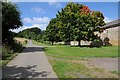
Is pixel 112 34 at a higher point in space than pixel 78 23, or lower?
lower

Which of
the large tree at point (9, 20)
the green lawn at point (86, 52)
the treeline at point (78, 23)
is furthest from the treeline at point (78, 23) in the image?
the large tree at point (9, 20)

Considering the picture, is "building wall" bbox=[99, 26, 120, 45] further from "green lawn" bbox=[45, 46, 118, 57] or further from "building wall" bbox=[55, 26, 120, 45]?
"green lawn" bbox=[45, 46, 118, 57]

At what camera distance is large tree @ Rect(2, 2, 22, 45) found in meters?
29.5

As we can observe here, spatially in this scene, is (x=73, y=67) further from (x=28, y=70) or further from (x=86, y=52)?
(x=86, y=52)

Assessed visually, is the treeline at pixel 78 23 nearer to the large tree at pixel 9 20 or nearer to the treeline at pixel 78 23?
the treeline at pixel 78 23

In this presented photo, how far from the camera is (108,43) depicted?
52.8 m

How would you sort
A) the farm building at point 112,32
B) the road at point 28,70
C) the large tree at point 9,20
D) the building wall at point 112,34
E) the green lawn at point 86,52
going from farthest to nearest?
the building wall at point 112,34 → the farm building at point 112,32 → the large tree at point 9,20 → the green lawn at point 86,52 → the road at point 28,70

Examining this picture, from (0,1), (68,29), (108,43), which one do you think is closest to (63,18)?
(68,29)

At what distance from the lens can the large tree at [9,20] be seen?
96.7ft

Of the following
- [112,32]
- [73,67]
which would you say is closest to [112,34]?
[112,32]

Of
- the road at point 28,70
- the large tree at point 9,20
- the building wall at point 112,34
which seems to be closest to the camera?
the road at point 28,70

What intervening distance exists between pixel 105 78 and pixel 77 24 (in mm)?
35092

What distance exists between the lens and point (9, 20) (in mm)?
30359

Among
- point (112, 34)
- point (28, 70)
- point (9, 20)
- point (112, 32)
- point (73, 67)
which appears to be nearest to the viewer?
point (28, 70)
